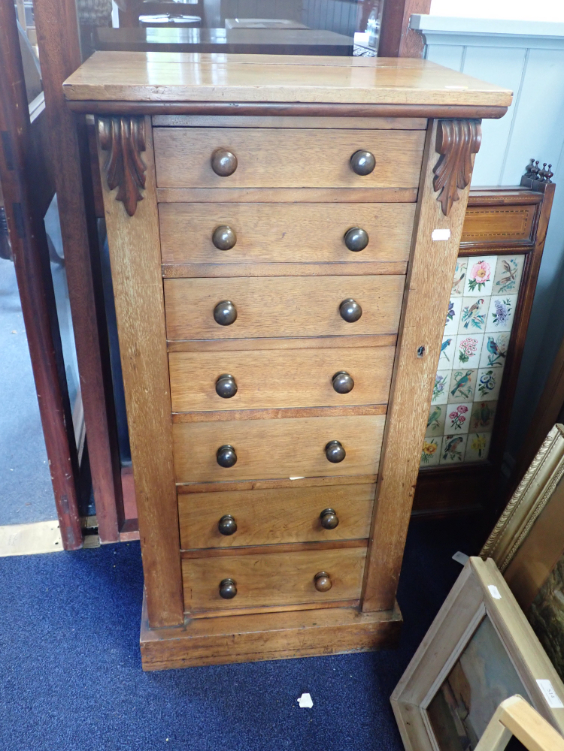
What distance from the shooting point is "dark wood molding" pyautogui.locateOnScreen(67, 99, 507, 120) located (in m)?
0.96

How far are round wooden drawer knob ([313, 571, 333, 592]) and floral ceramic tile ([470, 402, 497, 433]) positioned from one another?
669mm

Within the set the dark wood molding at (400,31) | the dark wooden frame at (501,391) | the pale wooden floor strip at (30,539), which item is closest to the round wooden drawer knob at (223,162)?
the dark wood molding at (400,31)

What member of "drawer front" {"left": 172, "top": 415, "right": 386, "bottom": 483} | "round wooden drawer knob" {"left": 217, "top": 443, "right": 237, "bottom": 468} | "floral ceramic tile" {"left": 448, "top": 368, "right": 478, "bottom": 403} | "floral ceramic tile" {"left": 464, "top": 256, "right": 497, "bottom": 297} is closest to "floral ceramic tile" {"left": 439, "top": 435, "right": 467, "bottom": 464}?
"floral ceramic tile" {"left": 448, "top": 368, "right": 478, "bottom": 403}

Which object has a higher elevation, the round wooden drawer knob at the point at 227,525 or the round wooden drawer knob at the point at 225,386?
the round wooden drawer knob at the point at 225,386

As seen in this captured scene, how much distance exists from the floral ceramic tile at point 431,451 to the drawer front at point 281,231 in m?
0.86

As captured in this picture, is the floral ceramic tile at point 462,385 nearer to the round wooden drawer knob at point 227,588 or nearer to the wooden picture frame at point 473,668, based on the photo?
the wooden picture frame at point 473,668

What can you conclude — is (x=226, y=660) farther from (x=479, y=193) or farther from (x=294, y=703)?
(x=479, y=193)

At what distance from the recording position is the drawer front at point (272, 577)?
150 cm

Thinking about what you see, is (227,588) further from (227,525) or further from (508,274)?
(508,274)

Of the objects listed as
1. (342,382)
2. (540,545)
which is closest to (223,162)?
(342,382)

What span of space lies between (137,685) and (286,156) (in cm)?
129

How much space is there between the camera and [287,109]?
3.28 feet

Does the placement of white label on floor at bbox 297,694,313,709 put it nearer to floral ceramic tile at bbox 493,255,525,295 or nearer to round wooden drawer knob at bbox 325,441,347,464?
round wooden drawer knob at bbox 325,441,347,464

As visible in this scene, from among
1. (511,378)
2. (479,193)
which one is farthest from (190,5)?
(511,378)
